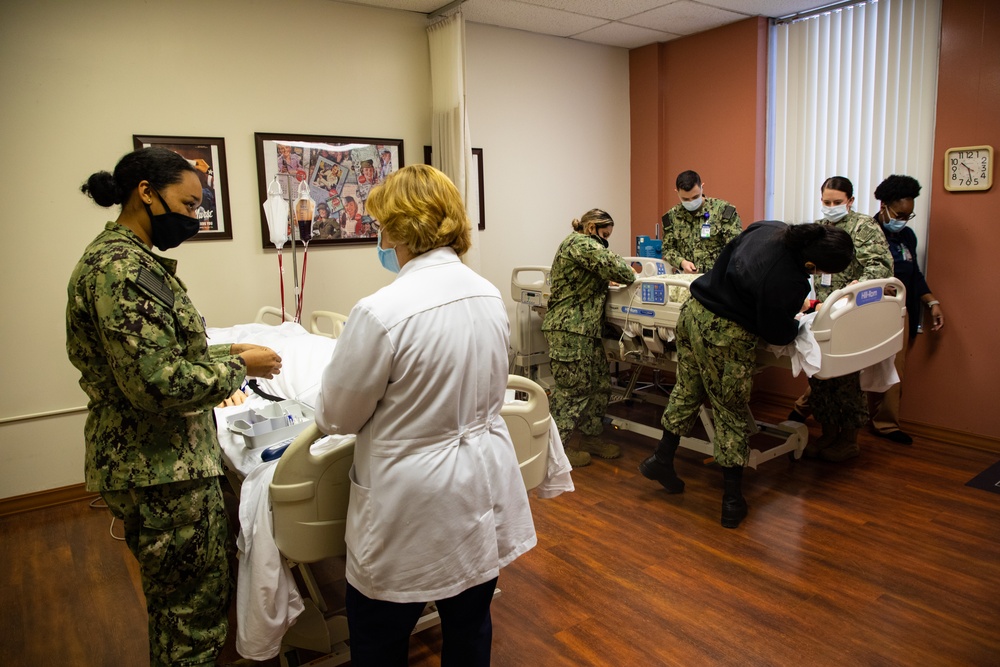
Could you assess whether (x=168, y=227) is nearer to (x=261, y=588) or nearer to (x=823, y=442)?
(x=261, y=588)

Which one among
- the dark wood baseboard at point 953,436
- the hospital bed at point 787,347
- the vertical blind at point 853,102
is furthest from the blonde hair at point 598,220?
the dark wood baseboard at point 953,436

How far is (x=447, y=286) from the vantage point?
1.53 meters

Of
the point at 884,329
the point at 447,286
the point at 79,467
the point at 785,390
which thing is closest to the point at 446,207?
the point at 447,286

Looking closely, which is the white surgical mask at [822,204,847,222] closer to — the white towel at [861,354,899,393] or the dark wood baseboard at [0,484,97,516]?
the white towel at [861,354,899,393]

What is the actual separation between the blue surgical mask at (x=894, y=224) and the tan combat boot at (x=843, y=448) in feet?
3.73

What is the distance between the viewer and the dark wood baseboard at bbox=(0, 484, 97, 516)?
359 cm

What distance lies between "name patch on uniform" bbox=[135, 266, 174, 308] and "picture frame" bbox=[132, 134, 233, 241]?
2.42 metres

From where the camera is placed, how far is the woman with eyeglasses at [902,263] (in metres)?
3.96

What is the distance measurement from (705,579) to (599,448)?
1415mm

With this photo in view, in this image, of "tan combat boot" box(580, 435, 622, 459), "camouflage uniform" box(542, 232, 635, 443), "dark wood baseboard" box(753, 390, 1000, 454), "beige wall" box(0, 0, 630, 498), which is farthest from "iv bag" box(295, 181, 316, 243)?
"dark wood baseboard" box(753, 390, 1000, 454)

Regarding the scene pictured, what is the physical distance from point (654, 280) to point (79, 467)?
3152 millimetres

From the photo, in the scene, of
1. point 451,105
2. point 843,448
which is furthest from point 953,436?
point 451,105

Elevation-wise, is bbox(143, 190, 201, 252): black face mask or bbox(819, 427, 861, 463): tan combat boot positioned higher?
bbox(143, 190, 201, 252): black face mask

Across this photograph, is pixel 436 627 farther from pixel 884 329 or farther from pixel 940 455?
pixel 940 455
